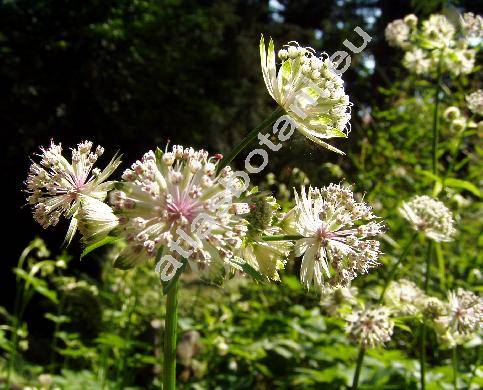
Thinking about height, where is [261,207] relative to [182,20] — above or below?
below

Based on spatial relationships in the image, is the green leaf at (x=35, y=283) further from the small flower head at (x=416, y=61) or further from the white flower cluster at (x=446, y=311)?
the small flower head at (x=416, y=61)

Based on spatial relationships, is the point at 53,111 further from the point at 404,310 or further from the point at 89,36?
the point at 404,310

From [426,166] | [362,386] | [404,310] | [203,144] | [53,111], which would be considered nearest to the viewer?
[404,310]

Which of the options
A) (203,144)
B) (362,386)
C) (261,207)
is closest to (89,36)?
(203,144)

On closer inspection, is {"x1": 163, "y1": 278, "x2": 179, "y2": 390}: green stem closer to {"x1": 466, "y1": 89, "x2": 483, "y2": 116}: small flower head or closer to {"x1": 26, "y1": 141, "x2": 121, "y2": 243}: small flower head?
{"x1": 26, "y1": 141, "x2": 121, "y2": 243}: small flower head

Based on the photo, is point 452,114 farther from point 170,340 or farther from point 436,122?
point 170,340

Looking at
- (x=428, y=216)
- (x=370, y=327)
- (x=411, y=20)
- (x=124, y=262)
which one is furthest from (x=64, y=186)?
(x=411, y=20)
